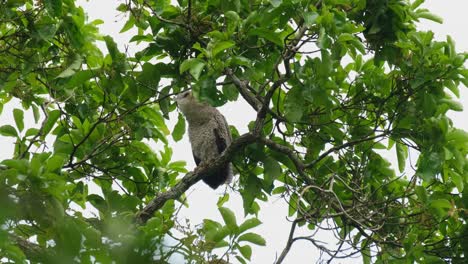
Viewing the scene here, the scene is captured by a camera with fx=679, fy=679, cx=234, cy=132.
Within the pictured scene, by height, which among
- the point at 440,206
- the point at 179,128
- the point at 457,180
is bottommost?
the point at 440,206

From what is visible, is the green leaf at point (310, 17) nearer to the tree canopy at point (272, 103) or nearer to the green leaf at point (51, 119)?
the tree canopy at point (272, 103)

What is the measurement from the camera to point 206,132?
6.83 metres

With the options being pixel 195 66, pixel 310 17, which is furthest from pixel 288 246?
pixel 310 17

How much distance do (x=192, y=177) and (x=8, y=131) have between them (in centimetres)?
142

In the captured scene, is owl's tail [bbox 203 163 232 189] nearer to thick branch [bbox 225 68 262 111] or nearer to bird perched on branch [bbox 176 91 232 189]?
bird perched on branch [bbox 176 91 232 189]

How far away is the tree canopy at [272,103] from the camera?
4.05 m

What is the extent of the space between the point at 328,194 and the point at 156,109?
1.52m

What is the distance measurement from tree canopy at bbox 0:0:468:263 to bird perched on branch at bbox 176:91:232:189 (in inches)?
54.9

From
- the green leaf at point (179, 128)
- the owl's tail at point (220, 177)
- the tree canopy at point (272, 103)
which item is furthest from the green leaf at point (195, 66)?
the owl's tail at point (220, 177)

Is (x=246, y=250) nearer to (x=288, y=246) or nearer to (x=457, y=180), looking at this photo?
(x=288, y=246)

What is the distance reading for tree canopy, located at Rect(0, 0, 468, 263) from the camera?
405 cm

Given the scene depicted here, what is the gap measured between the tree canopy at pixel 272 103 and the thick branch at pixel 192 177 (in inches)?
0.4

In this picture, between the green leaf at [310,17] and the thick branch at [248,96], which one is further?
the thick branch at [248,96]

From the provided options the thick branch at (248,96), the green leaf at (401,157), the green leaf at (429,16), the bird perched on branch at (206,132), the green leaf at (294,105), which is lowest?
the green leaf at (294,105)
